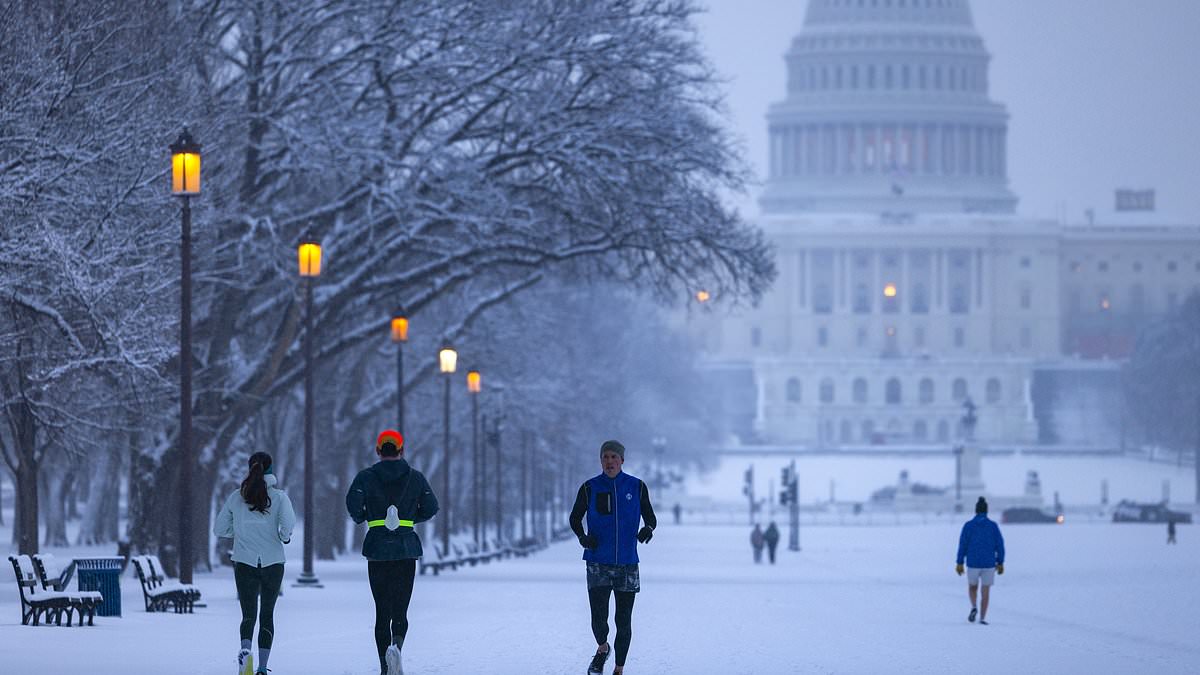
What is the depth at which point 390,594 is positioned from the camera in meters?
19.2

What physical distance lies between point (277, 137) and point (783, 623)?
1365cm

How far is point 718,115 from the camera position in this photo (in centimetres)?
4278

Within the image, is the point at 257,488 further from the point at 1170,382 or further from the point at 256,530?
the point at 1170,382

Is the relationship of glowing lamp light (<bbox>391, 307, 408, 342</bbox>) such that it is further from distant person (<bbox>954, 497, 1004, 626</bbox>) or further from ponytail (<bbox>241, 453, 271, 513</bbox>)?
ponytail (<bbox>241, 453, 271, 513</bbox>)

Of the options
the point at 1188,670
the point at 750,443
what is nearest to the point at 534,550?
the point at 1188,670

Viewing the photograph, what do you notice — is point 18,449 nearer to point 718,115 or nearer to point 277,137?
point 277,137

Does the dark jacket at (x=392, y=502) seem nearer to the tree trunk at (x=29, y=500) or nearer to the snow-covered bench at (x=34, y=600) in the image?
the snow-covered bench at (x=34, y=600)

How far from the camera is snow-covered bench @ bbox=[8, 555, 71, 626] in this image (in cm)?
2405

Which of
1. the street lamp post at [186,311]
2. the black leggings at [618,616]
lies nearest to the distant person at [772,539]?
the street lamp post at [186,311]

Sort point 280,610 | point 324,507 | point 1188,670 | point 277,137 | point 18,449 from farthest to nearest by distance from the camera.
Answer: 1. point 324,507
2. point 277,137
3. point 18,449
4. point 280,610
5. point 1188,670

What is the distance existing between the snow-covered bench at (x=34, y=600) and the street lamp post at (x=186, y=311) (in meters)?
2.93

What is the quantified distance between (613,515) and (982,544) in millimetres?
11689

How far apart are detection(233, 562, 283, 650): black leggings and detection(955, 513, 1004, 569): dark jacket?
12457 mm

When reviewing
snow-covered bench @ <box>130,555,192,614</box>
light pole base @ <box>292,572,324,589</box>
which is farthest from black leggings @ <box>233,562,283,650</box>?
light pole base @ <box>292,572,324,589</box>
